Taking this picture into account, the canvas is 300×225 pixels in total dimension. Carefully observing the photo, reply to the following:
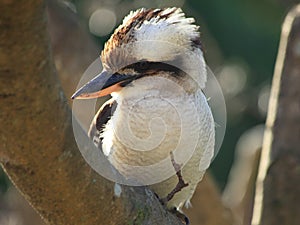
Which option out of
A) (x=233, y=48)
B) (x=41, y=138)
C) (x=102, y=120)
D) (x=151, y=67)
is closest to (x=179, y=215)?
(x=102, y=120)

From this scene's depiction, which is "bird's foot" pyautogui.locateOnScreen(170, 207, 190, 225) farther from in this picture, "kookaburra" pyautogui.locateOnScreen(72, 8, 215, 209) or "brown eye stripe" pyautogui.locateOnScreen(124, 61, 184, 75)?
"brown eye stripe" pyautogui.locateOnScreen(124, 61, 184, 75)

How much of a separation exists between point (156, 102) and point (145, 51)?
159mm

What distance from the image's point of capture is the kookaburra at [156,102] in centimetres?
260

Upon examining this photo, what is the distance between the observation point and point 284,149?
4156 millimetres

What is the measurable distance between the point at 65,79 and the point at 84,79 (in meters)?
0.44

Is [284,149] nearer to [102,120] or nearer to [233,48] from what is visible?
[102,120]

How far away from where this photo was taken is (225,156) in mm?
9172

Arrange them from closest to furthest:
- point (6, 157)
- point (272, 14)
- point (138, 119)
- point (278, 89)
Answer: point (6, 157)
point (138, 119)
point (278, 89)
point (272, 14)

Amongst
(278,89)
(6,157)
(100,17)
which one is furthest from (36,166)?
(100,17)

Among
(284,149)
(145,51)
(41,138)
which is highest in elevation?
(41,138)

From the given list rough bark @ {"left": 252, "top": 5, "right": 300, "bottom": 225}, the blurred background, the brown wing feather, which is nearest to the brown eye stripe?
the brown wing feather

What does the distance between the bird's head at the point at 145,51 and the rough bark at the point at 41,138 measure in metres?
0.46

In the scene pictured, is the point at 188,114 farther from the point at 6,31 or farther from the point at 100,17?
the point at 100,17

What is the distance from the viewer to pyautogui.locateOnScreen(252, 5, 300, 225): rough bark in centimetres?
410
